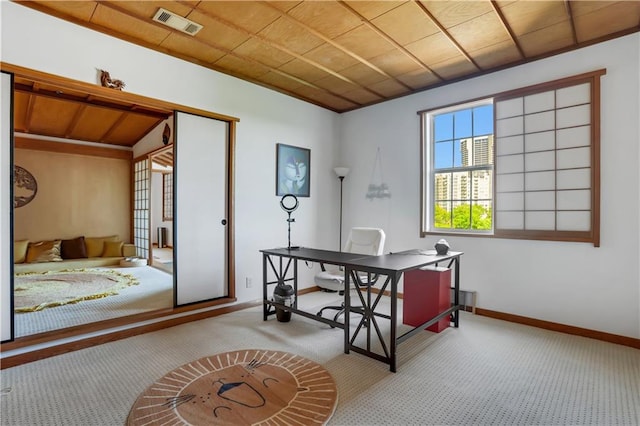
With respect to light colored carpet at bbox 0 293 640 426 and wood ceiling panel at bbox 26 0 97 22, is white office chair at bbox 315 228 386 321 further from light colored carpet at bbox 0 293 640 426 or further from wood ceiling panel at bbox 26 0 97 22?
wood ceiling panel at bbox 26 0 97 22

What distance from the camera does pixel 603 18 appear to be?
2477 millimetres

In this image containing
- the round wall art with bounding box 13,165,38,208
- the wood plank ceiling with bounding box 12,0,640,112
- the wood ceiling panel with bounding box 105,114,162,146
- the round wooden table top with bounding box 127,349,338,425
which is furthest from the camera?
the round wall art with bounding box 13,165,38,208

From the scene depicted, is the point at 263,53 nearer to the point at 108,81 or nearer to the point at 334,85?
the point at 334,85

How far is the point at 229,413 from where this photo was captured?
69.3 inches

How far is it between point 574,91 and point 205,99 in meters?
3.64

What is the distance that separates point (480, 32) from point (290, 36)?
1.65 metres

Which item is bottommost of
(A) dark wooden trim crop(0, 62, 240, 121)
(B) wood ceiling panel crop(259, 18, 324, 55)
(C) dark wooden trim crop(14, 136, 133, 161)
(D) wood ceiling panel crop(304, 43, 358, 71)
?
(A) dark wooden trim crop(0, 62, 240, 121)

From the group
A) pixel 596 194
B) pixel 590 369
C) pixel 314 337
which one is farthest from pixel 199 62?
pixel 590 369

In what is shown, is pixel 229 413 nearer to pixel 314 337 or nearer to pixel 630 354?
pixel 314 337

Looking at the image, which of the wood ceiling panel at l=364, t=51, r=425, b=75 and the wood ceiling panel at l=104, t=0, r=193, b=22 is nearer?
the wood ceiling panel at l=104, t=0, r=193, b=22

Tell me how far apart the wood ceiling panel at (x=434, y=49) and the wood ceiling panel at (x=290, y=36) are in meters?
0.91

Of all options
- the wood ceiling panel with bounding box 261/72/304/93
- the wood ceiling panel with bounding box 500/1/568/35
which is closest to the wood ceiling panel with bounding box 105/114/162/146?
the wood ceiling panel with bounding box 261/72/304/93

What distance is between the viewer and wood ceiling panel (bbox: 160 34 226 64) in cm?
283

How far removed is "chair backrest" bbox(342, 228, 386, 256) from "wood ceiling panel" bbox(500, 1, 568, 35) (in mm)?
2164
